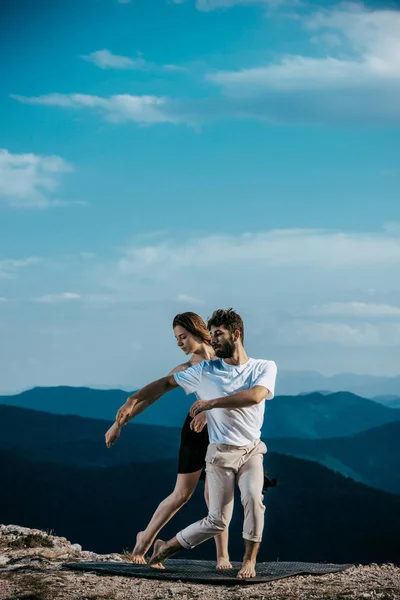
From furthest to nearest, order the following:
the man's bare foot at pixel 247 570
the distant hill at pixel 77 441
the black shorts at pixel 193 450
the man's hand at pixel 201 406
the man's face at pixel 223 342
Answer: the distant hill at pixel 77 441, the black shorts at pixel 193 450, the man's bare foot at pixel 247 570, the man's face at pixel 223 342, the man's hand at pixel 201 406

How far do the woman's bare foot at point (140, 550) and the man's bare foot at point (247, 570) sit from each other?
1.28 meters

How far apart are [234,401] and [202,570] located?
7.29 feet

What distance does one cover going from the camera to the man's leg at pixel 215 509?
8.62 meters

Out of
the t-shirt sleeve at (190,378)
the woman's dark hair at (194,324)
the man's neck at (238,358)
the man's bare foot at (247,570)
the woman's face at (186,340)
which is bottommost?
the man's bare foot at (247,570)

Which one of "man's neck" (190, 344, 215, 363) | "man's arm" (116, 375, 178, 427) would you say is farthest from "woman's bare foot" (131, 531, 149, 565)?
"man's neck" (190, 344, 215, 363)

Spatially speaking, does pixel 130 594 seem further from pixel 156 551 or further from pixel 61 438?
pixel 61 438

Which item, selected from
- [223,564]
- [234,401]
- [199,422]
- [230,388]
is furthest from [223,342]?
[223,564]

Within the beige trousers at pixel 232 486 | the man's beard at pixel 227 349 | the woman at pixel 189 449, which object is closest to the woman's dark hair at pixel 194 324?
the woman at pixel 189 449

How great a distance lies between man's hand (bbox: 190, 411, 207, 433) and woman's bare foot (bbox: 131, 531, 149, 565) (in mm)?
1687

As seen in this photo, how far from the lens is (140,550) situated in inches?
389

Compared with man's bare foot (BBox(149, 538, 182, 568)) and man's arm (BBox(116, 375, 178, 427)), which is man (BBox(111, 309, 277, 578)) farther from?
man's bare foot (BBox(149, 538, 182, 568))

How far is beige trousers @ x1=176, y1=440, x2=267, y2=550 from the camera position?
853cm

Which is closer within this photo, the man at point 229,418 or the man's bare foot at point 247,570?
the man at point 229,418

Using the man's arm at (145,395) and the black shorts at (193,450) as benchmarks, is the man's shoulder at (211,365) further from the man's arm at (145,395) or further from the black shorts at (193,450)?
the black shorts at (193,450)
